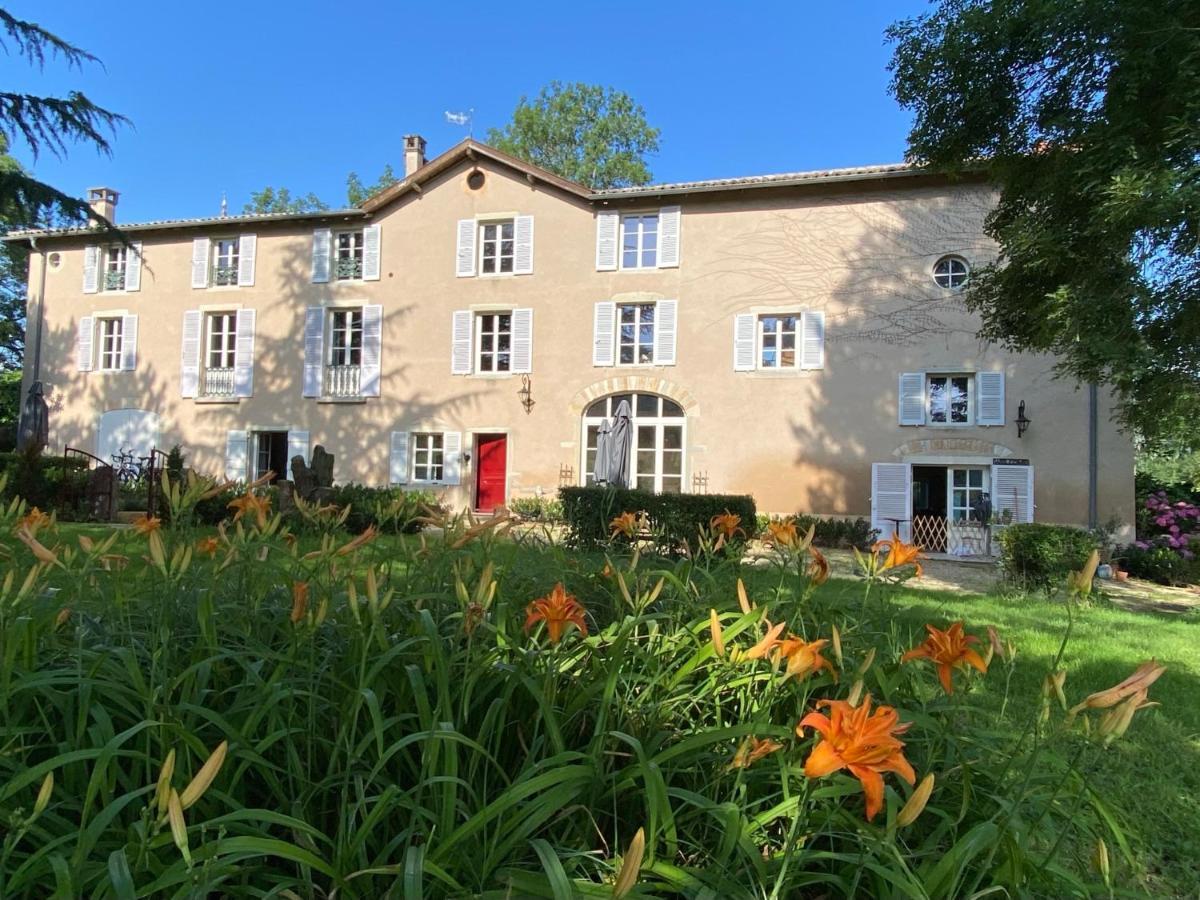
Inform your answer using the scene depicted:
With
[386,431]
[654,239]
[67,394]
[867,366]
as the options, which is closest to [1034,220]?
[867,366]

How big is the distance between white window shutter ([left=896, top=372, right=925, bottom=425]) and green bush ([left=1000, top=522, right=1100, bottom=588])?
16.9 feet

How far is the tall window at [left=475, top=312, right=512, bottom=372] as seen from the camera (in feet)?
53.9

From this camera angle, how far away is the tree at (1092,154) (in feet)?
20.3

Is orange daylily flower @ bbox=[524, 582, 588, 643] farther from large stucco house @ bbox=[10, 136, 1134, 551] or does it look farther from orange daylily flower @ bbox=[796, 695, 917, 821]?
large stucco house @ bbox=[10, 136, 1134, 551]

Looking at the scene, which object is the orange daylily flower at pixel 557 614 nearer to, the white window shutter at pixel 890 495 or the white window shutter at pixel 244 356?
the white window shutter at pixel 890 495

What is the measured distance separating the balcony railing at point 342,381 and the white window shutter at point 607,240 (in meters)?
6.33

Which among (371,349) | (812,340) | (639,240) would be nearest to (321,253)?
(371,349)

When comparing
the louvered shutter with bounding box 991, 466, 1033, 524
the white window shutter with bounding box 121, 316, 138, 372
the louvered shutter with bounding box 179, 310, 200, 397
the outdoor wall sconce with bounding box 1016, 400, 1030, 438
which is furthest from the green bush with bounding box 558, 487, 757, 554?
the white window shutter with bounding box 121, 316, 138, 372

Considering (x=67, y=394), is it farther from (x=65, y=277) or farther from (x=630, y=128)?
(x=630, y=128)

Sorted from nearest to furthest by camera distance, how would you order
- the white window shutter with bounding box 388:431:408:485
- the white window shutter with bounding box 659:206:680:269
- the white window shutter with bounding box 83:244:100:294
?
the white window shutter with bounding box 659:206:680:269 → the white window shutter with bounding box 388:431:408:485 → the white window shutter with bounding box 83:244:100:294

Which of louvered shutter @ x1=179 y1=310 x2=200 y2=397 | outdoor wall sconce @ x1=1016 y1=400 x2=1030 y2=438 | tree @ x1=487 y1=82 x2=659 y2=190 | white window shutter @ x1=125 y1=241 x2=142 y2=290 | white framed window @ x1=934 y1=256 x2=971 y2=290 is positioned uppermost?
tree @ x1=487 y1=82 x2=659 y2=190

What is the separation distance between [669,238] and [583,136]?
14.1 m

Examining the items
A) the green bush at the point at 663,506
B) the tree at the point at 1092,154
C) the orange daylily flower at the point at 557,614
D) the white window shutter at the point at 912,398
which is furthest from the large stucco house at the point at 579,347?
the orange daylily flower at the point at 557,614

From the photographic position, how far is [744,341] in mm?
15078
